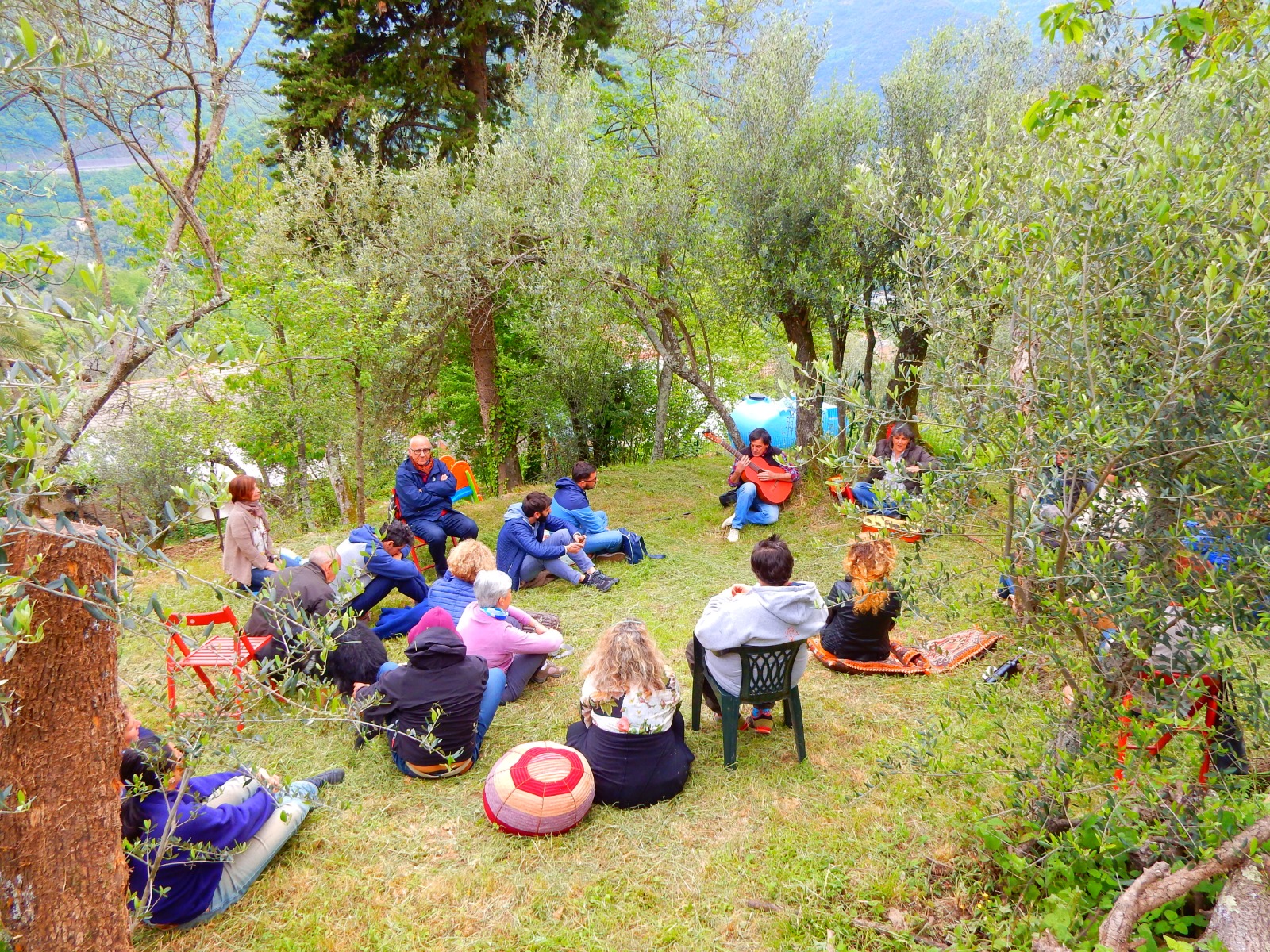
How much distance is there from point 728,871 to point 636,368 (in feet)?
39.6

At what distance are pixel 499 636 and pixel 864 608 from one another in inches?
97.4

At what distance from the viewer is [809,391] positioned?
3398mm

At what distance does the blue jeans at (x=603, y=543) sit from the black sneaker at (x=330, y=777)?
3.80m

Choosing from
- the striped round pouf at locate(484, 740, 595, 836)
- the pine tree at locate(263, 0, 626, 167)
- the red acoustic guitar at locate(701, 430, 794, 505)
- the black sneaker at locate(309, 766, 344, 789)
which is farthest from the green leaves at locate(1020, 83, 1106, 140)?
the pine tree at locate(263, 0, 626, 167)

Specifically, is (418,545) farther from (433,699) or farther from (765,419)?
(765,419)

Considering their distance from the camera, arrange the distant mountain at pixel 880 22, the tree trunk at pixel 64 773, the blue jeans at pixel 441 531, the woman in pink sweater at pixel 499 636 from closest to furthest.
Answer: the tree trunk at pixel 64 773
the woman in pink sweater at pixel 499 636
the blue jeans at pixel 441 531
the distant mountain at pixel 880 22

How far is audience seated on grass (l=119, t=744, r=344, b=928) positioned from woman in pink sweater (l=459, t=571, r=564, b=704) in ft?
4.91

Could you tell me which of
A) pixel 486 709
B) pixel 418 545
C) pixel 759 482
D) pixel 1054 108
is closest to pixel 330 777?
pixel 486 709

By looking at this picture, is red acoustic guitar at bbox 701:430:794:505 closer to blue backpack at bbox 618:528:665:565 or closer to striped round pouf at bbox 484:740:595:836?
blue backpack at bbox 618:528:665:565

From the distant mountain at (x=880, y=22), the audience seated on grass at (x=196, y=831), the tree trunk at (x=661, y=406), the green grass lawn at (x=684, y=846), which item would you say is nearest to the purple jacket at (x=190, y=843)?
the audience seated on grass at (x=196, y=831)

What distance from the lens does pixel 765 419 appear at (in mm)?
14680

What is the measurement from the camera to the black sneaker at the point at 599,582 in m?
7.08

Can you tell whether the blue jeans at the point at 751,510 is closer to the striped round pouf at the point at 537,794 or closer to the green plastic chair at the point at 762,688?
the green plastic chair at the point at 762,688

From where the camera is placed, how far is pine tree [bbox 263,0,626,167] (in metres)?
10.4
